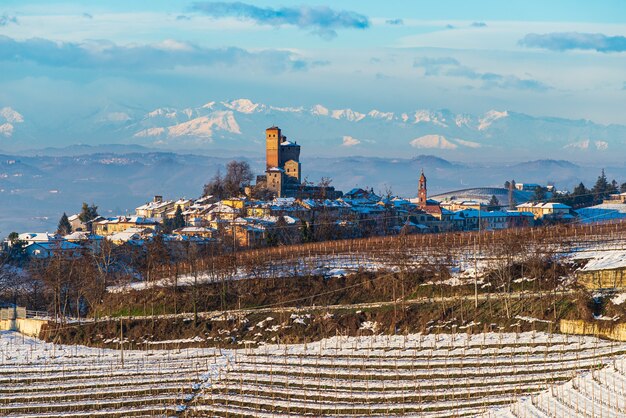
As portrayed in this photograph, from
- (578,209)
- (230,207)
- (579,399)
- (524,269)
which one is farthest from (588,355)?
(578,209)

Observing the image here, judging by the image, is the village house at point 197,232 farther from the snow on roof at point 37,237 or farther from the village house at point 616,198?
the village house at point 616,198

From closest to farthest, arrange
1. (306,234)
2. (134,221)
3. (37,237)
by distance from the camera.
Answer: (306,234) < (37,237) < (134,221)

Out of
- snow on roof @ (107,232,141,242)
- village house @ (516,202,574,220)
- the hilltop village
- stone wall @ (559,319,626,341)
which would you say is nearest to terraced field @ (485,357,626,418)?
stone wall @ (559,319,626,341)

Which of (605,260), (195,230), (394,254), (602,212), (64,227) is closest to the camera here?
(605,260)

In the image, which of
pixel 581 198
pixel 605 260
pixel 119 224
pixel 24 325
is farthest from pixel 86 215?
pixel 605 260

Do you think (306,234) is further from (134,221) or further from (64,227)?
(64,227)

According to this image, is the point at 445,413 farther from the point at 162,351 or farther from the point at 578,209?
the point at 578,209

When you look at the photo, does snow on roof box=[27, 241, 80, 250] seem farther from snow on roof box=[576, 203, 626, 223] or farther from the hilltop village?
snow on roof box=[576, 203, 626, 223]
